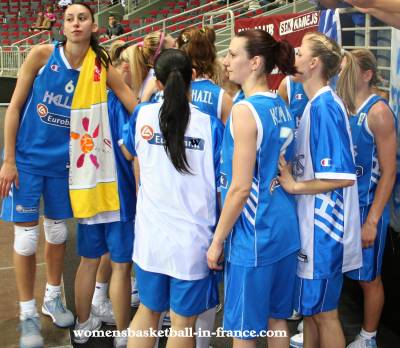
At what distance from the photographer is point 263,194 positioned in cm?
206

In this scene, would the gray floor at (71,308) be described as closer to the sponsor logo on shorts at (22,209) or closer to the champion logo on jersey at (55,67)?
the sponsor logo on shorts at (22,209)

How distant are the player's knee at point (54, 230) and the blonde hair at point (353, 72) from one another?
5.53 feet

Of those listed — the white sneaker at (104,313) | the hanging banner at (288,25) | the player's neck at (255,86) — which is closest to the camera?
the player's neck at (255,86)

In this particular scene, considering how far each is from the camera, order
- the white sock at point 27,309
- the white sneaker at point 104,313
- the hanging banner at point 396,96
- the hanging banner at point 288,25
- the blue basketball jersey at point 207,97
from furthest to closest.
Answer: the hanging banner at point 288,25, the white sneaker at point 104,313, the hanging banner at point 396,96, the white sock at point 27,309, the blue basketball jersey at point 207,97

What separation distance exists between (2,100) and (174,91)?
50.0ft

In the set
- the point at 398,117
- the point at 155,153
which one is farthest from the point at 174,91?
the point at 398,117

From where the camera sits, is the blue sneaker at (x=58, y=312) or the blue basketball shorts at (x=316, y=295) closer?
the blue basketball shorts at (x=316, y=295)

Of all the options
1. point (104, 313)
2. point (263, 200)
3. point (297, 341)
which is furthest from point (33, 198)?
point (297, 341)

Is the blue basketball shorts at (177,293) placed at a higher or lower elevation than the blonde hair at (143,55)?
lower

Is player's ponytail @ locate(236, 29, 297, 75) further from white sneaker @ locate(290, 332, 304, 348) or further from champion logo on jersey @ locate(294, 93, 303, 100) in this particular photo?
white sneaker @ locate(290, 332, 304, 348)

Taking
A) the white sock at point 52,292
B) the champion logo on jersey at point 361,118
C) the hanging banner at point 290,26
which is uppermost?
the hanging banner at point 290,26

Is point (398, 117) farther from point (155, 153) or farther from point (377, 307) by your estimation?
point (155, 153)

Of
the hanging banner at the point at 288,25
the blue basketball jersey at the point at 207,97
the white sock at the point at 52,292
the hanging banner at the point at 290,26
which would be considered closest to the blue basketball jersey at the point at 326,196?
the blue basketball jersey at the point at 207,97

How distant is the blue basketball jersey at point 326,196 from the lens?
219 cm
